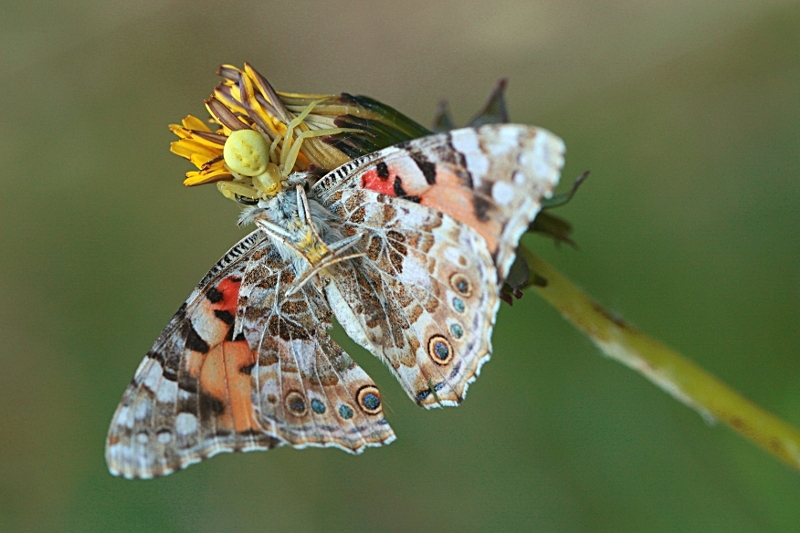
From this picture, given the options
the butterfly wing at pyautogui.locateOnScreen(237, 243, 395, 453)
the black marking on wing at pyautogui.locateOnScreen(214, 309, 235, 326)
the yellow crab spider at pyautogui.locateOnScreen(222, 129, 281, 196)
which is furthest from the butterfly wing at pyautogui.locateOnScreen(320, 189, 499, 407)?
the black marking on wing at pyautogui.locateOnScreen(214, 309, 235, 326)

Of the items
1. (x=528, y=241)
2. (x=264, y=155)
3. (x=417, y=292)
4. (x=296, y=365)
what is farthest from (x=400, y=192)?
(x=528, y=241)

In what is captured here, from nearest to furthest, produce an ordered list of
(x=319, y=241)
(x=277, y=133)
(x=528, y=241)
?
(x=319, y=241), (x=277, y=133), (x=528, y=241)

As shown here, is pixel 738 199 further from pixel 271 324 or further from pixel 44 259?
pixel 44 259

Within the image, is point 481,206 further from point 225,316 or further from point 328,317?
point 225,316

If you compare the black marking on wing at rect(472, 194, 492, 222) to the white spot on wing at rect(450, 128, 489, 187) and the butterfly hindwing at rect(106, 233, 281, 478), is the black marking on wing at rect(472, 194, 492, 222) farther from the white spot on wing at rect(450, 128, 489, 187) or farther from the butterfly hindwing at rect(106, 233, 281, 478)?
the butterfly hindwing at rect(106, 233, 281, 478)

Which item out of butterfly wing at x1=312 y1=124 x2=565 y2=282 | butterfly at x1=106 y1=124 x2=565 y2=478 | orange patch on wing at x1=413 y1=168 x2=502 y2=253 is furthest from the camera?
butterfly at x1=106 y1=124 x2=565 y2=478
